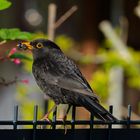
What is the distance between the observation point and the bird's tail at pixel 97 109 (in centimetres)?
342

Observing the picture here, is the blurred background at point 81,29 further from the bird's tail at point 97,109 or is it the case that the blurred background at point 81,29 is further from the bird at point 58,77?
the bird's tail at point 97,109

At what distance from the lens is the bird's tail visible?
134 inches

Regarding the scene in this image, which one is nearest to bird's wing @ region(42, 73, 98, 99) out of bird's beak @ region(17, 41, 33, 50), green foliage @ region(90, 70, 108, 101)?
bird's beak @ region(17, 41, 33, 50)

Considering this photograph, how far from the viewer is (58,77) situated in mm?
3996

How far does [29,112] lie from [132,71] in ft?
5.20

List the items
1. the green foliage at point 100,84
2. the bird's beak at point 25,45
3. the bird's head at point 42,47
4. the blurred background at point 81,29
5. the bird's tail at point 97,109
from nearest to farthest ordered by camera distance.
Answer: the bird's tail at point 97,109 < the bird's beak at point 25,45 < the bird's head at point 42,47 < the green foliage at point 100,84 < the blurred background at point 81,29

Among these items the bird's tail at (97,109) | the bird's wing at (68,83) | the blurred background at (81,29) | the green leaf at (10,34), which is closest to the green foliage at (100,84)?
the blurred background at (81,29)

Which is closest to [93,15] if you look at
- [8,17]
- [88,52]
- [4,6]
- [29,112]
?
[88,52]

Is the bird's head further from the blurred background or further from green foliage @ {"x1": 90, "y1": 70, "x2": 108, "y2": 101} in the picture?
the blurred background

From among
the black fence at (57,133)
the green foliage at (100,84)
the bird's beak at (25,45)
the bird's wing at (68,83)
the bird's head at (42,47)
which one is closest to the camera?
the black fence at (57,133)

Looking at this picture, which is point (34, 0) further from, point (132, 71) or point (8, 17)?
point (132, 71)

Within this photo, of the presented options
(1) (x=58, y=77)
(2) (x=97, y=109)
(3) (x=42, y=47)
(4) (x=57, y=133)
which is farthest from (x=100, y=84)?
(4) (x=57, y=133)

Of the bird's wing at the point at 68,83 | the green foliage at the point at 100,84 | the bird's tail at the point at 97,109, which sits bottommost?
the bird's tail at the point at 97,109

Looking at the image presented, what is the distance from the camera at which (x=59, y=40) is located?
7074 millimetres
